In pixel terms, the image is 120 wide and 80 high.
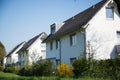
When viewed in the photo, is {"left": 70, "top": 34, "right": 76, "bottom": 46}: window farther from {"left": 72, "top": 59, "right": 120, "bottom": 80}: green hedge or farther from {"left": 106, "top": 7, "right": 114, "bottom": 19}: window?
{"left": 72, "top": 59, "right": 120, "bottom": 80}: green hedge

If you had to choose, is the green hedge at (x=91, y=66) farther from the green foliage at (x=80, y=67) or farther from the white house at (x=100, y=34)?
the white house at (x=100, y=34)

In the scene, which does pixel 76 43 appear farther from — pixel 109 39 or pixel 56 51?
pixel 56 51

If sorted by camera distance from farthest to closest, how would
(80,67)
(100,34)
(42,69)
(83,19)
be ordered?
(83,19), (100,34), (42,69), (80,67)

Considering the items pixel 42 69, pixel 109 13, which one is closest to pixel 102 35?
pixel 109 13

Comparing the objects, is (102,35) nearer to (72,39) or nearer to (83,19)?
(83,19)

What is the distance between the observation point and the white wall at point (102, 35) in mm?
30378

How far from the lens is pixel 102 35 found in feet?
102

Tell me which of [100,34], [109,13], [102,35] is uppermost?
[109,13]

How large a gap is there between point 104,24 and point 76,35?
3.80 metres

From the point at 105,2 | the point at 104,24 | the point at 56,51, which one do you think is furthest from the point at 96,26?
the point at 56,51

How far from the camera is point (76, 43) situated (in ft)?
106

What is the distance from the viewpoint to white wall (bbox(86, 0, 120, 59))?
30378mm

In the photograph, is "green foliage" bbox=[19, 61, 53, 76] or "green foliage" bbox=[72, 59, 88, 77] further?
"green foliage" bbox=[19, 61, 53, 76]

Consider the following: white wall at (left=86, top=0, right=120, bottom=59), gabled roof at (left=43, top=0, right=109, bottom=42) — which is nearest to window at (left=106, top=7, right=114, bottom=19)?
white wall at (left=86, top=0, right=120, bottom=59)
